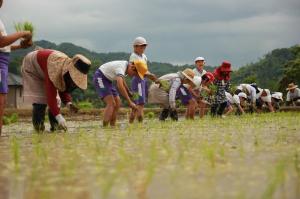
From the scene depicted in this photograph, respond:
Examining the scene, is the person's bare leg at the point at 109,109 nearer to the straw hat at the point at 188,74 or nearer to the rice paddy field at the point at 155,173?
the straw hat at the point at 188,74

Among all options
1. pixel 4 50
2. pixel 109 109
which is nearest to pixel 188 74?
pixel 109 109

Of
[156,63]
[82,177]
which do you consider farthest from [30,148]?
[156,63]

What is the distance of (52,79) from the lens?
6.76 meters

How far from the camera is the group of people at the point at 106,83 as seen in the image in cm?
681

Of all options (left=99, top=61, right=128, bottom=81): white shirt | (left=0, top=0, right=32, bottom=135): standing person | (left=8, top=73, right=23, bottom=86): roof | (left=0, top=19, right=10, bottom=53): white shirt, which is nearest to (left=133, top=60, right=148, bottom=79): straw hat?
(left=99, top=61, right=128, bottom=81): white shirt

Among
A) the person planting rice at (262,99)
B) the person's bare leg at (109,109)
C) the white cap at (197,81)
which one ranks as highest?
the white cap at (197,81)

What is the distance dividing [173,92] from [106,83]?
105 inches

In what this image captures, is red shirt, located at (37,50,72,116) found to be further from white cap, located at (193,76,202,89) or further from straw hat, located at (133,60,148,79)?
white cap, located at (193,76,202,89)

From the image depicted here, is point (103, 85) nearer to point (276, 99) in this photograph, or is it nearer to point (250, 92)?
point (250, 92)

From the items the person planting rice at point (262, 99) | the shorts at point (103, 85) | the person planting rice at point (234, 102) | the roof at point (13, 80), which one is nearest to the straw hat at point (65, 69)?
the shorts at point (103, 85)

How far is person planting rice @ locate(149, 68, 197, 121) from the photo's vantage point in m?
11.1

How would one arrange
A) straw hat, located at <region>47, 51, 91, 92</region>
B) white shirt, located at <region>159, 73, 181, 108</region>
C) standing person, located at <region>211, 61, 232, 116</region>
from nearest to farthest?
straw hat, located at <region>47, 51, 91, 92</region> → white shirt, located at <region>159, 73, 181, 108</region> → standing person, located at <region>211, 61, 232, 116</region>

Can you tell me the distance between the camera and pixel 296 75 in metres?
35.6

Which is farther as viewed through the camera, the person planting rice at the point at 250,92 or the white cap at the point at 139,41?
the person planting rice at the point at 250,92
